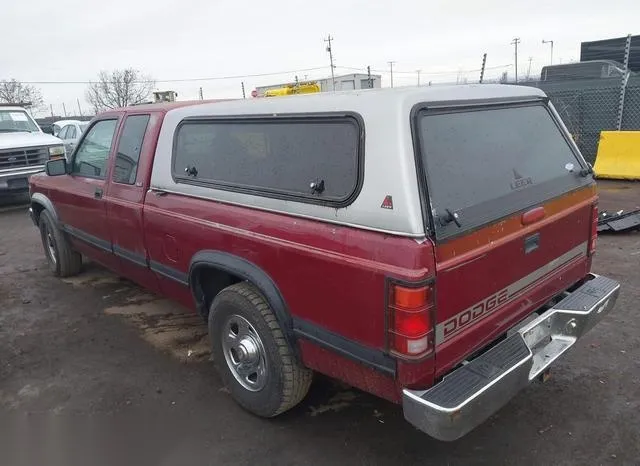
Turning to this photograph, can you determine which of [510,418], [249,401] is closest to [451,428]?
[510,418]

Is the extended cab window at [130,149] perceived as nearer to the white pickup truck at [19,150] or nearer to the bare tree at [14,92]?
the white pickup truck at [19,150]

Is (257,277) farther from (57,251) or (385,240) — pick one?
(57,251)

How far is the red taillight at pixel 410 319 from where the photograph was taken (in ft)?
7.20

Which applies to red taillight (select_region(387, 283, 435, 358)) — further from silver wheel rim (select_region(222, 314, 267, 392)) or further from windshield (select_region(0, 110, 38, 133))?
windshield (select_region(0, 110, 38, 133))

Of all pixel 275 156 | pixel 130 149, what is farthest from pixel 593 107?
pixel 275 156

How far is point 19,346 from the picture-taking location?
438cm

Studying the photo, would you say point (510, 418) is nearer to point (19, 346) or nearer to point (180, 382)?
point (180, 382)

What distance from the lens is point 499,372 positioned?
243 centimetres

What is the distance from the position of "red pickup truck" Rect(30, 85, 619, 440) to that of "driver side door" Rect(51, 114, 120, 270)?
85cm

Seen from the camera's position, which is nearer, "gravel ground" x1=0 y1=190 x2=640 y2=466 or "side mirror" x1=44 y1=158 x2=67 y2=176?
"gravel ground" x1=0 y1=190 x2=640 y2=466

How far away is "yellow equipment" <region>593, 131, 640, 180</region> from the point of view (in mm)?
9406

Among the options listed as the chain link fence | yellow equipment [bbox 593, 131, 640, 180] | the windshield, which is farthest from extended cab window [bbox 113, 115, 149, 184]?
the chain link fence

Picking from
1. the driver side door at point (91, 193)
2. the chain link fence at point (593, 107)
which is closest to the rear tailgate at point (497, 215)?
the driver side door at point (91, 193)

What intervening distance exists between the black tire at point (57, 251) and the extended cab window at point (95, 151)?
3.17 feet
